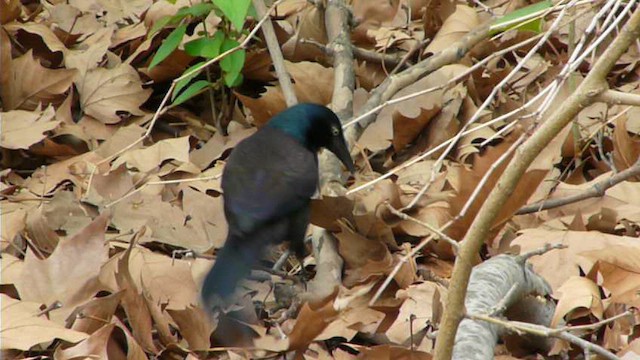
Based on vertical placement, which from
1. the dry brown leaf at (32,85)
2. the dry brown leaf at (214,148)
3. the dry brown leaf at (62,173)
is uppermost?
the dry brown leaf at (32,85)

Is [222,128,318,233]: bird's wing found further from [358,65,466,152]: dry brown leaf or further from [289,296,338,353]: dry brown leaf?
[358,65,466,152]: dry brown leaf

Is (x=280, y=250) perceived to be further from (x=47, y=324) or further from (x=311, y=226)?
(x=47, y=324)

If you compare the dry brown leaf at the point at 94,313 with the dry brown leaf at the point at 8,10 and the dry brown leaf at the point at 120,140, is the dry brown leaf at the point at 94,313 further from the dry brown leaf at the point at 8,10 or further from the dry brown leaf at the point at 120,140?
the dry brown leaf at the point at 8,10

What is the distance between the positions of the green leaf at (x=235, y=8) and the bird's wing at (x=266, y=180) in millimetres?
454

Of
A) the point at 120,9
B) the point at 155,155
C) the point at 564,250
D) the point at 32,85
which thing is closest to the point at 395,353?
the point at 564,250

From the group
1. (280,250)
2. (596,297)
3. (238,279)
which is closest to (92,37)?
(280,250)

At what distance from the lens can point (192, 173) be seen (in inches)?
150

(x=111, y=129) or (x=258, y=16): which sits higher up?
(x=258, y=16)

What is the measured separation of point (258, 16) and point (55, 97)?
916mm

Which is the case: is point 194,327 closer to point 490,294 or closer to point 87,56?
point 490,294

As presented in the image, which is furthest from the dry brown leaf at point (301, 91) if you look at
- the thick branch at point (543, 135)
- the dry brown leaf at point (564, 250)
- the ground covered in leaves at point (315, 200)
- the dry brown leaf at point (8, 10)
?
the thick branch at point (543, 135)

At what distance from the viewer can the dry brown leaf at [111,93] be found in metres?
4.12

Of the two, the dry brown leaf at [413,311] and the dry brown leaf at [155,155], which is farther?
the dry brown leaf at [155,155]

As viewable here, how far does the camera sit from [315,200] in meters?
3.25
